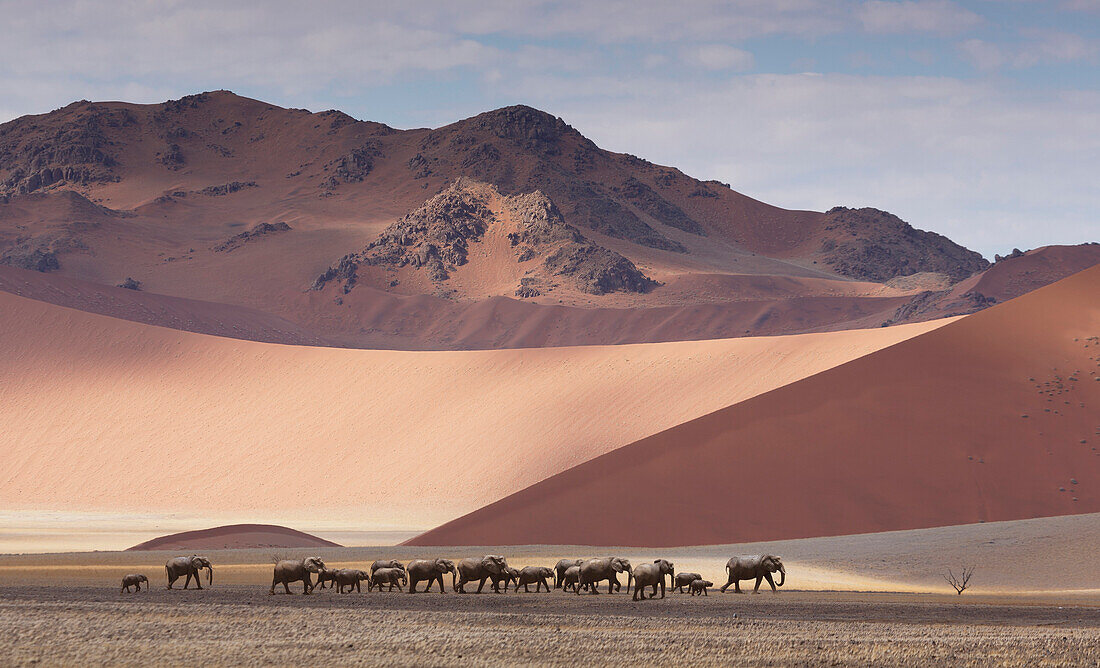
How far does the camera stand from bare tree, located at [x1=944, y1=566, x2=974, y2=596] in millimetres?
24962

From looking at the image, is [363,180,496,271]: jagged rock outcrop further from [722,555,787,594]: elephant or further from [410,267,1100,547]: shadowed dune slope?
[722,555,787,594]: elephant

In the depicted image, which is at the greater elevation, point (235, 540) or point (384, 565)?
point (235, 540)

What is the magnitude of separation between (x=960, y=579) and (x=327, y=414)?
4746 cm

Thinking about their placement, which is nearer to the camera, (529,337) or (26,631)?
(26,631)

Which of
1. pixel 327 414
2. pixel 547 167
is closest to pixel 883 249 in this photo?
pixel 547 167

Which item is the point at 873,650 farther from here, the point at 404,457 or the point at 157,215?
the point at 157,215

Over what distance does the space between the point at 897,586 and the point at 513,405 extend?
39.6m

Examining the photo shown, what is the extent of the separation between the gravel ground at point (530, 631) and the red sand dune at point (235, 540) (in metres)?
17.1

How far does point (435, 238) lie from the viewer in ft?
438

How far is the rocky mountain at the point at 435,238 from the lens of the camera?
121562 mm

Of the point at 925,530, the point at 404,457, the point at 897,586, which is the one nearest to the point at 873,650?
Answer: the point at 897,586

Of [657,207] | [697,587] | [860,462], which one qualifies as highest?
[657,207]

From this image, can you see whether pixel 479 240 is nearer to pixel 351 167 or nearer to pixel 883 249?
pixel 351 167

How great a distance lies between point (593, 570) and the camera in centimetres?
2266
